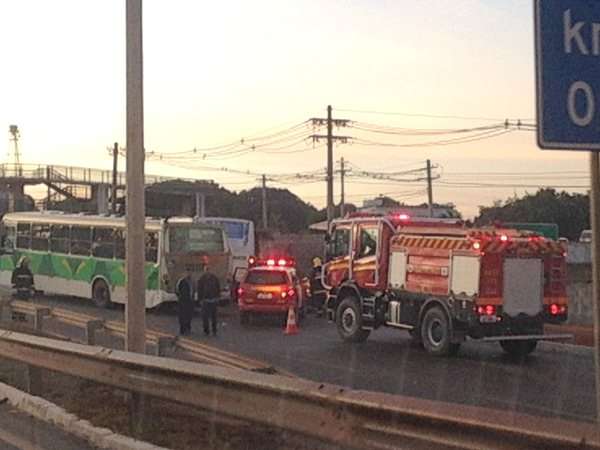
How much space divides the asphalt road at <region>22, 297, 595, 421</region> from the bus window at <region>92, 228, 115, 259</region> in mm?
7690

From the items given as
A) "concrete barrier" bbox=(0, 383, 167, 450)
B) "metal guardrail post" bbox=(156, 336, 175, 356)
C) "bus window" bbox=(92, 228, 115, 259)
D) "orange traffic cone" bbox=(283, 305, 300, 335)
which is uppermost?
"bus window" bbox=(92, 228, 115, 259)

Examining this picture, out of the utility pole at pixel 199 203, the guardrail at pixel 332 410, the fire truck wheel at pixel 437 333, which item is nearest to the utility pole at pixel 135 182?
the guardrail at pixel 332 410

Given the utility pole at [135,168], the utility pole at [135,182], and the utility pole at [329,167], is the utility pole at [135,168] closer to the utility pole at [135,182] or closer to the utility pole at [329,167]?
the utility pole at [135,182]

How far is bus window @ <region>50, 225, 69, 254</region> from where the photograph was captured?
36.4 metres

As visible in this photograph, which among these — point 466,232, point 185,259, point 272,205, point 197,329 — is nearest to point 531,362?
point 466,232

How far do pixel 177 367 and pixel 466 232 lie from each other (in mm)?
12734

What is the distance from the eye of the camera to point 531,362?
788 inches

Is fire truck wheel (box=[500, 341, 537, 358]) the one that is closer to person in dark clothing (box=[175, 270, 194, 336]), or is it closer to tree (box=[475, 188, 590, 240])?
person in dark clothing (box=[175, 270, 194, 336])

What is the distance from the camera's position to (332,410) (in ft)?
21.2

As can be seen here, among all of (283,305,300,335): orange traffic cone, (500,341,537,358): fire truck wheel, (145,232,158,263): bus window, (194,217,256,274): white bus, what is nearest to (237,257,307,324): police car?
(283,305,300,335): orange traffic cone

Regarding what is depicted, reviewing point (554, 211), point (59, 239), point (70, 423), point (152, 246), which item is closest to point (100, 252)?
point (59, 239)

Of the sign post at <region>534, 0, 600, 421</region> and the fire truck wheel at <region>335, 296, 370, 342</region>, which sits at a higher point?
the sign post at <region>534, 0, 600, 421</region>

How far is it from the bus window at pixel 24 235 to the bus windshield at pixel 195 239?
846 cm

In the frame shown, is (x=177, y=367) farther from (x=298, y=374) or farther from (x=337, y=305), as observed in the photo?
(x=337, y=305)
